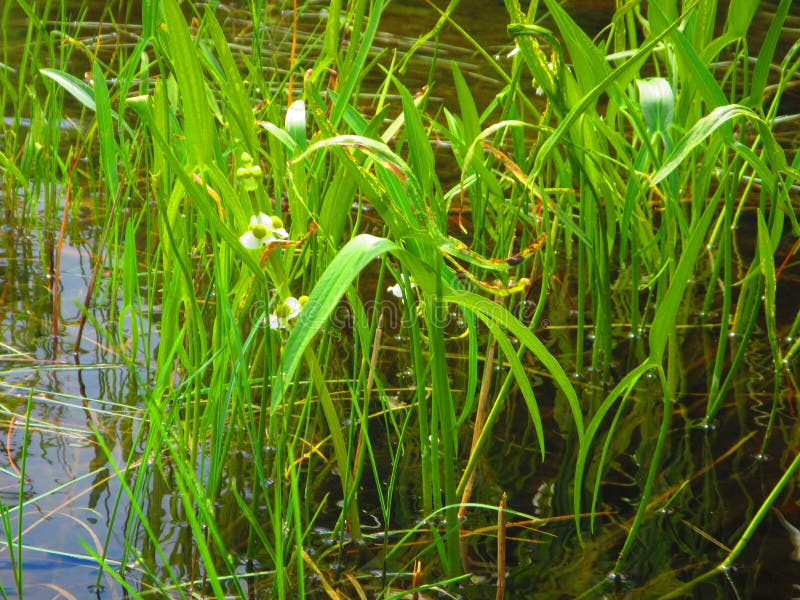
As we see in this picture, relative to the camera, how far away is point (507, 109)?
116 centimetres

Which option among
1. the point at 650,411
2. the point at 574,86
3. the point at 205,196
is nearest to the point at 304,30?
the point at 574,86

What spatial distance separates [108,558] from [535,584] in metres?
0.45

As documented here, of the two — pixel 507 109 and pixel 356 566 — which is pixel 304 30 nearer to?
pixel 507 109

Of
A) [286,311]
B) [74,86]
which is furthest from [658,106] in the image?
[74,86]

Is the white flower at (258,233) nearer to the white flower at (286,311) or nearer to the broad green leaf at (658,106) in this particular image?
the white flower at (286,311)

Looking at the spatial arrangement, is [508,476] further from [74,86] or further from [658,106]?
[74,86]

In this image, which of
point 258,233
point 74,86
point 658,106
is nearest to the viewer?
point 258,233

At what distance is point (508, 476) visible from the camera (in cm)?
110

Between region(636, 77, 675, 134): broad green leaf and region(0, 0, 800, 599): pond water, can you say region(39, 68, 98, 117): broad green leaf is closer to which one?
region(0, 0, 800, 599): pond water

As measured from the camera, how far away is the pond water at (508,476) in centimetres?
93

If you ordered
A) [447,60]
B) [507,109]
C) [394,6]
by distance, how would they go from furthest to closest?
[394,6] < [447,60] < [507,109]

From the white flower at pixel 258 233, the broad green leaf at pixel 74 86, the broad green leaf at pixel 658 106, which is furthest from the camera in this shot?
the broad green leaf at pixel 74 86

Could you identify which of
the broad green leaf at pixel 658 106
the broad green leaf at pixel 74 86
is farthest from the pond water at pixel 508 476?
the broad green leaf at pixel 658 106

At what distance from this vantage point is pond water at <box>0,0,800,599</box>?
0.93 meters
